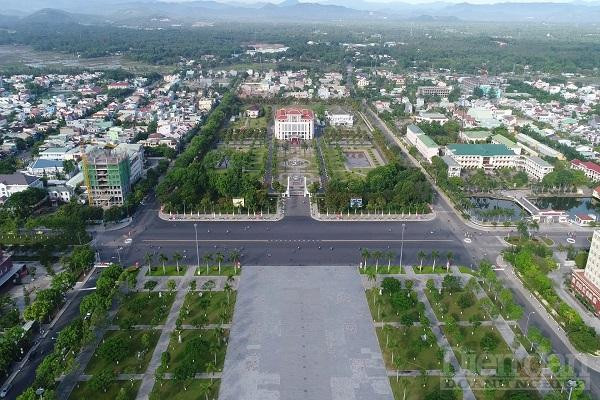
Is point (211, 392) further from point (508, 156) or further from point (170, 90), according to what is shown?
point (170, 90)

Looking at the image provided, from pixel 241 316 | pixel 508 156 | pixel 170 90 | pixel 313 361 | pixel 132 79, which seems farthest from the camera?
pixel 132 79

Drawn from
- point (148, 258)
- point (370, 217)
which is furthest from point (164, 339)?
point (370, 217)

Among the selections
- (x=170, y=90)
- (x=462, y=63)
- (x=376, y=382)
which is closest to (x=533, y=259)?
(x=376, y=382)

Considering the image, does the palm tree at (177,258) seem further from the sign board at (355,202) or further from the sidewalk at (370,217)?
the sign board at (355,202)

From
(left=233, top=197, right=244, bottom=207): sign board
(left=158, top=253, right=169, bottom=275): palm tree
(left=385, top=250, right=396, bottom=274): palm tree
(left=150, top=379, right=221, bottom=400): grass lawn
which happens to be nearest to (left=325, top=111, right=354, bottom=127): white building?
(left=233, top=197, right=244, bottom=207): sign board

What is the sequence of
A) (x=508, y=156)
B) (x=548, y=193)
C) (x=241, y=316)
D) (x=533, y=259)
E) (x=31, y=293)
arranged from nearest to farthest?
(x=241, y=316)
(x=31, y=293)
(x=533, y=259)
(x=548, y=193)
(x=508, y=156)

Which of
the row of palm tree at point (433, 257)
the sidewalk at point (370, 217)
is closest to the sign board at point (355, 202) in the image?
the sidewalk at point (370, 217)

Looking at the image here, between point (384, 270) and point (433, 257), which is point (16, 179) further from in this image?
point (433, 257)
